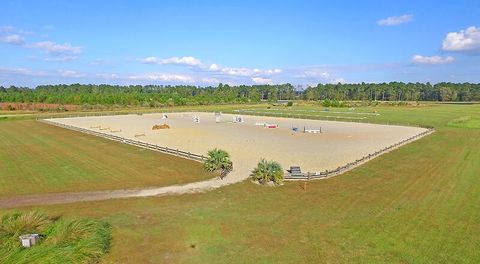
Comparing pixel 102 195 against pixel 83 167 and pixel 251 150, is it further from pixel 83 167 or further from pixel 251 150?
pixel 251 150

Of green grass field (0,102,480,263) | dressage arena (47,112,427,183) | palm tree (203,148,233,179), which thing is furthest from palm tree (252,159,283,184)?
palm tree (203,148,233,179)

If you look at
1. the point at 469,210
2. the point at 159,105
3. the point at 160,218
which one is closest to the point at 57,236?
the point at 160,218

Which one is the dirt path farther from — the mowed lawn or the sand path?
the mowed lawn

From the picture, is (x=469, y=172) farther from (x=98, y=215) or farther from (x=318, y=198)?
(x=98, y=215)

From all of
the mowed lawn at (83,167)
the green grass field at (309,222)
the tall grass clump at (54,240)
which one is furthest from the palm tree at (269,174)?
the tall grass clump at (54,240)

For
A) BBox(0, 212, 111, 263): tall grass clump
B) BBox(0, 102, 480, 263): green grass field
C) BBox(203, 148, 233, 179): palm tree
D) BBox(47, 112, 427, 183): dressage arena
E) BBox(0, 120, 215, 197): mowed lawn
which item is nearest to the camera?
BBox(0, 212, 111, 263): tall grass clump

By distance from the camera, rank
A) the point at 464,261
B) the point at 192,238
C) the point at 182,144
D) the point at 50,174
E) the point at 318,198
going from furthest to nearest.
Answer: the point at 182,144 < the point at 50,174 < the point at 318,198 < the point at 192,238 < the point at 464,261
